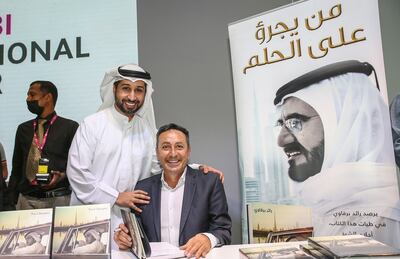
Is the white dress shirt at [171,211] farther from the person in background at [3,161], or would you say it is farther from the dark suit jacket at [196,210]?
the person in background at [3,161]

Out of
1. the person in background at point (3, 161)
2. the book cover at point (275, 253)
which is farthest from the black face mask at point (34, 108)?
the book cover at point (275, 253)

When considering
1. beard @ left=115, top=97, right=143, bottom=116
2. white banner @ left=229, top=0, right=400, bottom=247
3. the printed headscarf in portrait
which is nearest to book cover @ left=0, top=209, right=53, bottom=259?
beard @ left=115, top=97, right=143, bottom=116

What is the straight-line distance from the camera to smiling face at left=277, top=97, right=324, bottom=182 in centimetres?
262

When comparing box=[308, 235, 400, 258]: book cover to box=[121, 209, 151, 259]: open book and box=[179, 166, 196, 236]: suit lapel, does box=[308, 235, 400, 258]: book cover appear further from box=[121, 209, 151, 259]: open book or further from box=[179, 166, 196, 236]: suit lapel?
box=[179, 166, 196, 236]: suit lapel

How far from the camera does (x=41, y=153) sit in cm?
303

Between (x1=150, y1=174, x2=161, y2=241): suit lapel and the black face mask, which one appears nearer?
(x1=150, y1=174, x2=161, y2=241): suit lapel

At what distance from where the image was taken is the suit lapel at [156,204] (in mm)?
2186

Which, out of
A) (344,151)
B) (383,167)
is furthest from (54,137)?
(383,167)

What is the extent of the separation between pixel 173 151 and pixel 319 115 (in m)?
1.10

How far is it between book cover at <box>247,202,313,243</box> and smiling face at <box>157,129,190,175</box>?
2.49 feet

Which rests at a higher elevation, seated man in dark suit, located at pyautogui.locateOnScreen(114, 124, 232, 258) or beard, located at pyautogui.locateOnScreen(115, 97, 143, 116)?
beard, located at pyautogui.locateOnScreen(115, 97, 143, 116)

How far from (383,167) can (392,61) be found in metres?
0.95

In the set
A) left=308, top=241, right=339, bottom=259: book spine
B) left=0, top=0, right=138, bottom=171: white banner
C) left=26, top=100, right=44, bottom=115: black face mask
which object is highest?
left=0, top=0, right=138, bottom=171: white banner

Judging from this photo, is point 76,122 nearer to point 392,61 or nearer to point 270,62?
point 270,62
